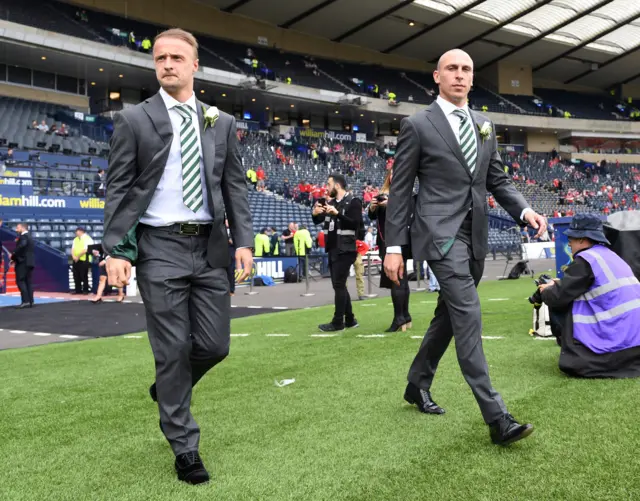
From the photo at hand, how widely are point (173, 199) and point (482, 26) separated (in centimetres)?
4680

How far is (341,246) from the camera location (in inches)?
325

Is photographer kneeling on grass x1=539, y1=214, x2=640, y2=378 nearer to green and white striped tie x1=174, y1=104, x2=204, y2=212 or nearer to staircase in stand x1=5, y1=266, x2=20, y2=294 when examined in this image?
green and white striped tie x1=174, y1=104, x2=204, y2=212

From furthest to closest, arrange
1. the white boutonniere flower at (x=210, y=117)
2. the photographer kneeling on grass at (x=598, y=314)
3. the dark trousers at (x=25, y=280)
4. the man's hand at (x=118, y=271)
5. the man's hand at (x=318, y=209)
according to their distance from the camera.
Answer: the dark trousers at (x=25, y=280)
the man's hand at (x=318, y=209)
the photographer kneeling on grass at (x=598, y=314)
the white boutonniere flower at (x=210, y=117)
the man's hand at (x=118, y=271)

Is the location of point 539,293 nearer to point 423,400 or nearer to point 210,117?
point 423,400

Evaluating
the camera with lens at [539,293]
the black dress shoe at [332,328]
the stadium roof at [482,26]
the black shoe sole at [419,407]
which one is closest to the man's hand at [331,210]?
the black dress shoe at [332,328]

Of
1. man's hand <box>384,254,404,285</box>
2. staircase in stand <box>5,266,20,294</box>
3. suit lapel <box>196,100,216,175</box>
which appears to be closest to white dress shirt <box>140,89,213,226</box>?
suit lapel <box>196,100,216,175</box>

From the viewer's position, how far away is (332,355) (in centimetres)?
620

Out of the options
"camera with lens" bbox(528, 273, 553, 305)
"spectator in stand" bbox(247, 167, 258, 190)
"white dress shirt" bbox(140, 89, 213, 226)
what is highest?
"spectator in stand" bbox(247, 167, 258, 190)

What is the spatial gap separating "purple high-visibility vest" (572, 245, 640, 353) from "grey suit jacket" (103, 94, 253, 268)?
2.76 meters

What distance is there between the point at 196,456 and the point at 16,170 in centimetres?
2021

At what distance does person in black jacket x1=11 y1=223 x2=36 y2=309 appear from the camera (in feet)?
43.5

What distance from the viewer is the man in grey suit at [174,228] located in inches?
117

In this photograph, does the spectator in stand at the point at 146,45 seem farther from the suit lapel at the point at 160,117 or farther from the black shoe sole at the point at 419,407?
the black shoe sole at the point at 419,407

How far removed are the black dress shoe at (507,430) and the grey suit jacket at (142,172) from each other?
60.3 inches
